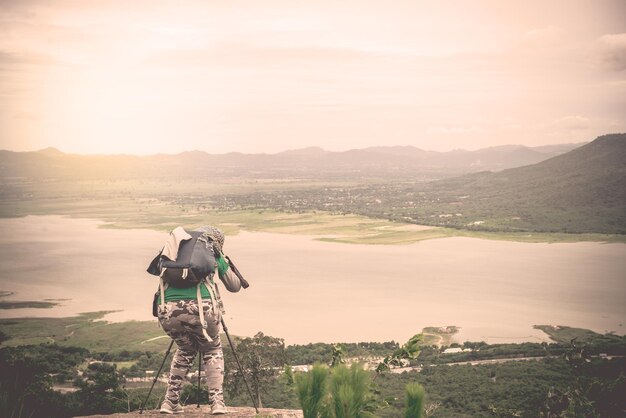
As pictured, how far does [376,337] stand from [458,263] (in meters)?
25.5

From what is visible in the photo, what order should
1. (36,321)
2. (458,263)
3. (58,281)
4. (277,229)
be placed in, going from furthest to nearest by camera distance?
(277,229), (458,263), (58,281), (36,321)

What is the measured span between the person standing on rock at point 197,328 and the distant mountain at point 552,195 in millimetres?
81923

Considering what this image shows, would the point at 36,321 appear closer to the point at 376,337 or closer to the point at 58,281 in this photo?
the point at 58,281

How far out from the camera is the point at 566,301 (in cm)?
4509

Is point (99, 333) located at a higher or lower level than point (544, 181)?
lower

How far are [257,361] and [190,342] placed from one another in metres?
13.5

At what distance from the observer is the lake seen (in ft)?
126

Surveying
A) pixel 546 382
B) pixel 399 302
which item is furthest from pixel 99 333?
pixel 546 382

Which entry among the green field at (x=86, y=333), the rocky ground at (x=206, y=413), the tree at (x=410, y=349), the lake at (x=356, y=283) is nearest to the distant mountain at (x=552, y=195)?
the lake at (x=356, y=283)

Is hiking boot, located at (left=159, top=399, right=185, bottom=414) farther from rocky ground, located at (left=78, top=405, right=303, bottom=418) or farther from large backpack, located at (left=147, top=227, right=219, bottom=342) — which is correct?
large backpack, located at (left=147, top=227, right=219, bottom=342)

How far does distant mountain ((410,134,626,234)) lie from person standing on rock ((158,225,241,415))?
269 feet

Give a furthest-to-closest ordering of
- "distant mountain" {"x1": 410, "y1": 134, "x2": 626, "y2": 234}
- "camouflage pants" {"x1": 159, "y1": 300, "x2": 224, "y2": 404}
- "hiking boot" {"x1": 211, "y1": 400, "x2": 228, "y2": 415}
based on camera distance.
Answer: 1. "distant mountain" {"x1": 410, "y1": 134, "x2": 626, "y2": 234}
2. "hiking boot" {"x1": 211, "y1": 400, "x2": 228, "y2": 415}
3. "camouflage pants" {"x1": 159, "y1": 300, "x2": 224, "y2": 404}

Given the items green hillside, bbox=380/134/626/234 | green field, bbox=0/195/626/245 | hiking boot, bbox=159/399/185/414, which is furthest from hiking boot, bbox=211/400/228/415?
green hillside, bbox=380/134/626/234

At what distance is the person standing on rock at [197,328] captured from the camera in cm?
448
